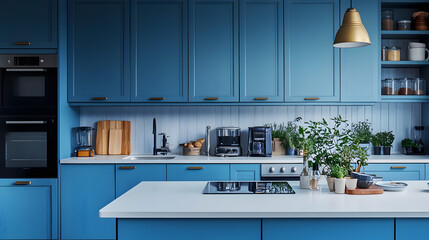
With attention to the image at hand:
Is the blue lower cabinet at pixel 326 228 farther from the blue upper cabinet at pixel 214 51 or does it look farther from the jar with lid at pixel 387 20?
the jar with lid at pixel 387 20

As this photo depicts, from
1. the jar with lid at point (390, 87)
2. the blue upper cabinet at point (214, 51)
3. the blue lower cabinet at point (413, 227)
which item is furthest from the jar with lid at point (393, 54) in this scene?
the blue lower cabinet at point (413, 227)

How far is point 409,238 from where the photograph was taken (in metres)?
1.61

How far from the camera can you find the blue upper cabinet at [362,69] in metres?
3.64

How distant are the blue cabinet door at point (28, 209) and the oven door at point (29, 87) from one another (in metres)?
0.73

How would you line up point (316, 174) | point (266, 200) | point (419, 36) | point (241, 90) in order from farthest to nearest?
point (419, 36), point (241, 90), point (316, 174), point (266, 200)

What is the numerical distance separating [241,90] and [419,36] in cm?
205

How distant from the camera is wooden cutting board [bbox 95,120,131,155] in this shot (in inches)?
154

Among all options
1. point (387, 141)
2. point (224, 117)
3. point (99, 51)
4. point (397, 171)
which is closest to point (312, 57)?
point (224, 117)

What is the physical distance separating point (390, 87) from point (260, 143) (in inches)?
58.2

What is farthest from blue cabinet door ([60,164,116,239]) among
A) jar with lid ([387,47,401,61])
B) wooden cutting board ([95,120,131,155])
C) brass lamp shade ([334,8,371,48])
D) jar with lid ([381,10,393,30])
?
jar with lid ([381,10,393,30])

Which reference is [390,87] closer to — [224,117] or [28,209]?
[224,117]

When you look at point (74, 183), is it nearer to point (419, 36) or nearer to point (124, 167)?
point (124, 167)

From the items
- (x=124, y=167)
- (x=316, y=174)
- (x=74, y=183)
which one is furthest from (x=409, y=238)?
(x=74, y=183)

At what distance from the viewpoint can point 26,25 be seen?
3455mm
